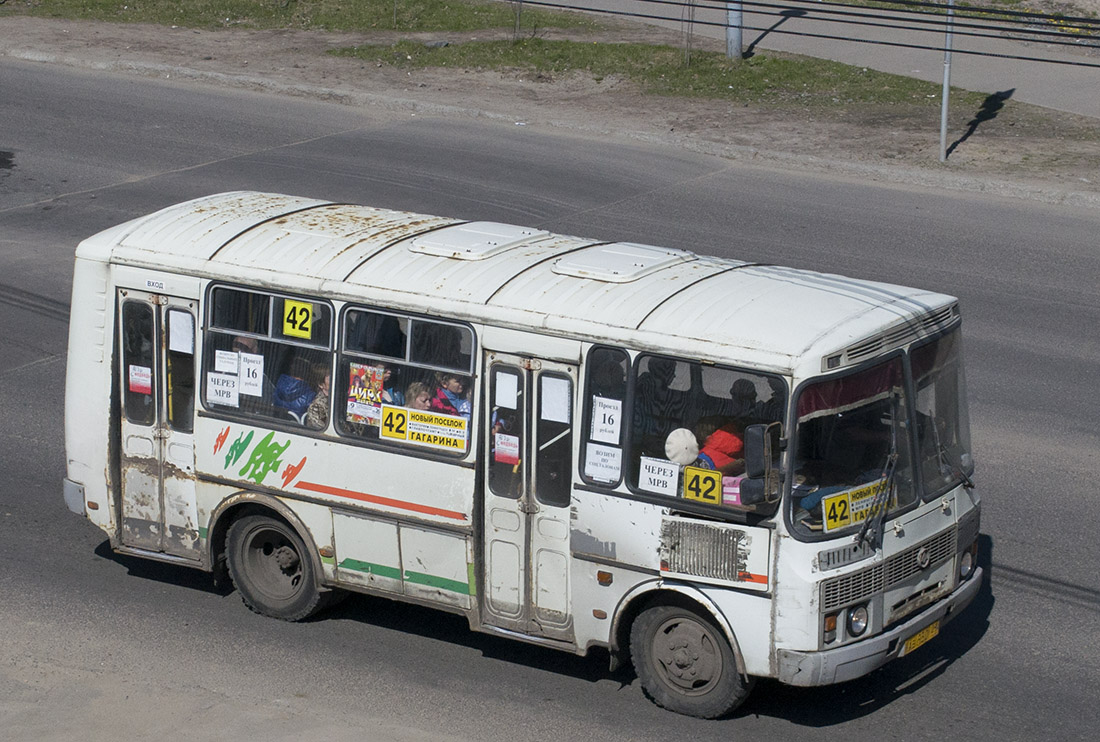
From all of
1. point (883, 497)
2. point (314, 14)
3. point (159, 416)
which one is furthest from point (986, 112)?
point (159, 416)

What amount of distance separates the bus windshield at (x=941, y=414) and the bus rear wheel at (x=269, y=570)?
384cm

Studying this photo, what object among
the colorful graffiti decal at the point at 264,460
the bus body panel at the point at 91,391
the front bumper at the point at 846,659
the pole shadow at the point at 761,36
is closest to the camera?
the front bumper at the point at 846,659

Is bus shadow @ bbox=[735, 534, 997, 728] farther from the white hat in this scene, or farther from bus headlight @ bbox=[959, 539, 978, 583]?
the white hat

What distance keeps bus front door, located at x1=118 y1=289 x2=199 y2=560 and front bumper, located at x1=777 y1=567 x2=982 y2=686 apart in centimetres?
396

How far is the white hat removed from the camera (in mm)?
7633

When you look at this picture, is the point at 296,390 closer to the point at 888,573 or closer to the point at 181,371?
the point at 181,371

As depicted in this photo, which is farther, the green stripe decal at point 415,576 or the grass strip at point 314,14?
the grass strip at point 314,14

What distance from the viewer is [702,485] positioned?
7621 millimetres

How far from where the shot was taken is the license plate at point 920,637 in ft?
25.6

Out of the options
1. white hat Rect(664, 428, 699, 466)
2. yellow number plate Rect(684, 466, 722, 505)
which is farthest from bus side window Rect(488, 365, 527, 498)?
yellow number plate Rect(684, 466, 722, 505)

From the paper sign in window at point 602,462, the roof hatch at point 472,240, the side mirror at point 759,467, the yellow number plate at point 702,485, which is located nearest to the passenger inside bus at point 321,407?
the roof hatch at point 472,240

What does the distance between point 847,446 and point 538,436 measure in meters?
1.70

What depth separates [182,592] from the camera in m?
9.71

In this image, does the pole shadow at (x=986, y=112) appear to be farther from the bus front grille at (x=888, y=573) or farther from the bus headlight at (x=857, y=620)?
the bus headlight at (x=857, y=620)
